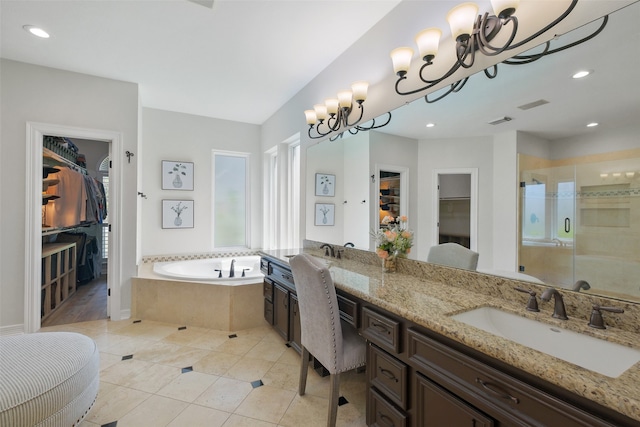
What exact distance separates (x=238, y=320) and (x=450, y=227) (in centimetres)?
230

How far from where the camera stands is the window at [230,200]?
4484 millimetres

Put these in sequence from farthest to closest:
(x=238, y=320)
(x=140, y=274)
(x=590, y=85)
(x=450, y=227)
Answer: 1. (x=140, y=274)
2. (x=238, y=320)
3. (x=450, y=227)
4. (x=590, y=85)

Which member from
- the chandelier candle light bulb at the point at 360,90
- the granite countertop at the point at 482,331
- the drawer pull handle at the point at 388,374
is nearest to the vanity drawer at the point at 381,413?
the drawer pull handle at the point at 388,374

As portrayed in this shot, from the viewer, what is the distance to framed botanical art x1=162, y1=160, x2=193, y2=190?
3.99 m

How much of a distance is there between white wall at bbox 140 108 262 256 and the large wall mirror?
3267 millimetres

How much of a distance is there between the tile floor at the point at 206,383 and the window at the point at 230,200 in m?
1.91

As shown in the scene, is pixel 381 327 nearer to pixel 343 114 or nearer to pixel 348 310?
pixel 348 310

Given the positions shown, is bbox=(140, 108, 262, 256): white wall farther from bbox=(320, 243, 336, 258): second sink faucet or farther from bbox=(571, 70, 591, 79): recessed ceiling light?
bbox=(571, 70, 591, 79): recessed ceiling light

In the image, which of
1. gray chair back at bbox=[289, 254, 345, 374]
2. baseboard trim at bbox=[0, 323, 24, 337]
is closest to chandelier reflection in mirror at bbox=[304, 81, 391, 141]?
gray chair back at bbox=[289, 254, 345, 374]

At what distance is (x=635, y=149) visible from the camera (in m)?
0.95

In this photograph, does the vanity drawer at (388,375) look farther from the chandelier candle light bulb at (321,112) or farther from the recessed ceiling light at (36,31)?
the recessed ceiling light at (36,31)

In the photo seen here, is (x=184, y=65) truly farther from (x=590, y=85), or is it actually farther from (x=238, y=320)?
(x=590, y=85)

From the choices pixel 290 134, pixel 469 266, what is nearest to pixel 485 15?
pixel 469 266

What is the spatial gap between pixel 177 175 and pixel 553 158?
13.9 feet
